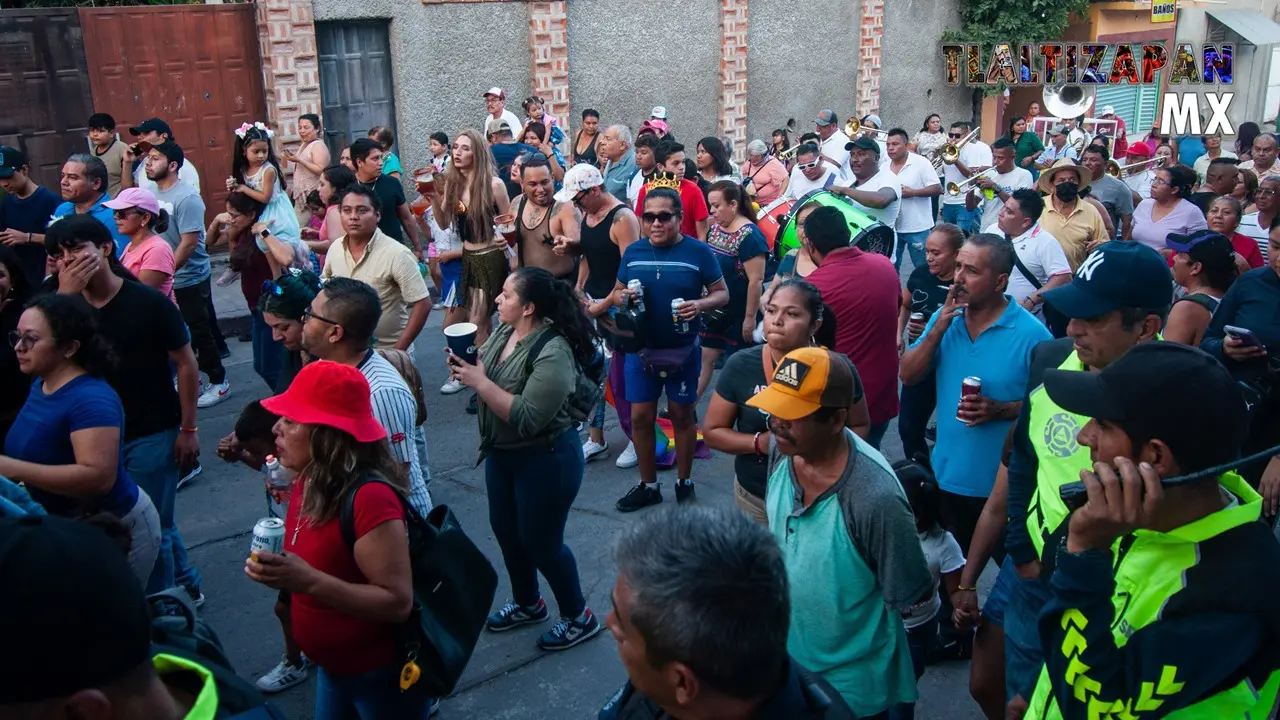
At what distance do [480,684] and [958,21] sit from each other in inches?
829

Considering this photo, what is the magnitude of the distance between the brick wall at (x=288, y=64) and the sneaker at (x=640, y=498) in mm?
8525

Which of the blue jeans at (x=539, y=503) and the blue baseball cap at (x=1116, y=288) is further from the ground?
the blue baseball cap at (x=1116, y=288)

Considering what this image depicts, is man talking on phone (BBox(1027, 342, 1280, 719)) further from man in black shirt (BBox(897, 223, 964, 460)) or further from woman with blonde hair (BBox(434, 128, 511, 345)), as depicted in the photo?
woman with blonde hair (BBox(434, 128, 511, 345))

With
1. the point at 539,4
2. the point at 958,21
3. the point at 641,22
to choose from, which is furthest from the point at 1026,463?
the point at 958,21

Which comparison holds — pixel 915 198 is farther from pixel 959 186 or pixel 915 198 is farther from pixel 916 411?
pixel 916 411

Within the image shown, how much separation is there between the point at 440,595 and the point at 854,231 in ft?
13.3

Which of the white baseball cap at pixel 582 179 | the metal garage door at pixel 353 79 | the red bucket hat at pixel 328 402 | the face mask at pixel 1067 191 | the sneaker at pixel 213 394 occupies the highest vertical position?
the metal garage door at pixel 353 79

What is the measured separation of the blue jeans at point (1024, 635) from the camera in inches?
127

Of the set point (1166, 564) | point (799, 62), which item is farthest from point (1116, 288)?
point (799, 62)

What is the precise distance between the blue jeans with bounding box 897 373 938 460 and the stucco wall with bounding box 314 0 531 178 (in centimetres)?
1032

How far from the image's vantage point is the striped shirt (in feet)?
13.8

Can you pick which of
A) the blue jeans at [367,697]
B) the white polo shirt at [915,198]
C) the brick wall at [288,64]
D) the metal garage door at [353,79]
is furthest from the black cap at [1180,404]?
the metal garage door at [353,79]

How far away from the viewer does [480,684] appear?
4793mm

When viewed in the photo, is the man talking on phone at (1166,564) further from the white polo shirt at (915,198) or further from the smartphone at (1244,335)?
the white polo shirt at (915,198)
